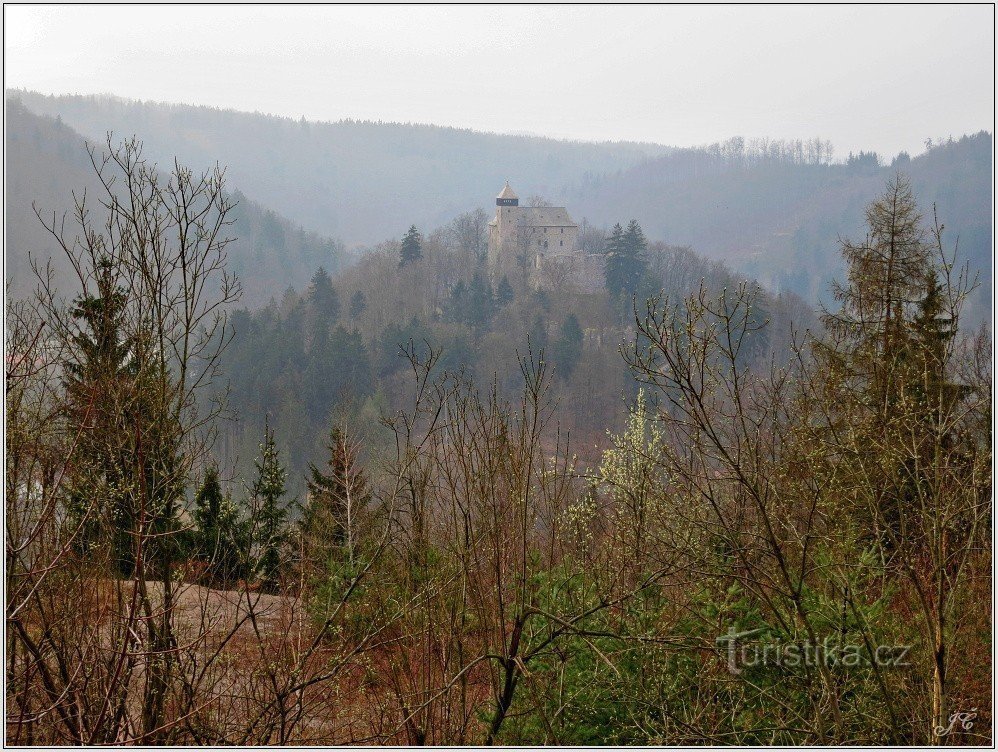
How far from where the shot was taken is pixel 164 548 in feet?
12.5

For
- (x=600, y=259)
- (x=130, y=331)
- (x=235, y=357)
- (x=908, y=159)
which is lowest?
(x=235, y=357)

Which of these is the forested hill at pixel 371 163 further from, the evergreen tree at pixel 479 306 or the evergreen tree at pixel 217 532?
the evergreen tree at pixel 217 532

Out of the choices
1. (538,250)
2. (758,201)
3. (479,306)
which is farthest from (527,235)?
(758,201)

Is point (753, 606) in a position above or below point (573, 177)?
below

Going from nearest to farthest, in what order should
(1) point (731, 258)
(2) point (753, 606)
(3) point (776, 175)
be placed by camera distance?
(2) point (753, 606)
(1) point (731, 258)
(3) point (776, 175)

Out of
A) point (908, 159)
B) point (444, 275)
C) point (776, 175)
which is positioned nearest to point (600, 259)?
point (444, 275)

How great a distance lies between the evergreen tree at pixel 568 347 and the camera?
4659 centimetres

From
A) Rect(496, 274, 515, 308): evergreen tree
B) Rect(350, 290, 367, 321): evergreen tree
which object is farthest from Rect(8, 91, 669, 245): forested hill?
Rect(496, 274, 515, 308): evergreen tree

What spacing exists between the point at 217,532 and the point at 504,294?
48.7 m

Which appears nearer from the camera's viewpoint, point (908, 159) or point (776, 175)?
point (908, 159)

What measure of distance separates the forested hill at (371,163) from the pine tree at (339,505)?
96.4 meters

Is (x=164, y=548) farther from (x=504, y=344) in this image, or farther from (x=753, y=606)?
(x=504, y=344)

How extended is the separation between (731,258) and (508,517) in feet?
277

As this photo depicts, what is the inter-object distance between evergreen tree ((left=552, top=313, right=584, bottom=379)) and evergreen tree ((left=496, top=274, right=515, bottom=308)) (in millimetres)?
6989
